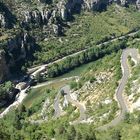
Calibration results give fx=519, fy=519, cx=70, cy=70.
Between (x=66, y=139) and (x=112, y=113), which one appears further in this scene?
(x=112, y=113)

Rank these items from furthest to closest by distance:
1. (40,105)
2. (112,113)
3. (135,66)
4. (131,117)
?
1. (40,105)
2. (135,66)
3. (112,113)
4. (131,117)

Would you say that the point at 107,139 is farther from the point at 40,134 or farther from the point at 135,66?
the point at 135,66

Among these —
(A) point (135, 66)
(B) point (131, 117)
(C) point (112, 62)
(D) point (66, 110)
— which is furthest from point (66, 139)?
(C) point (112, 62)

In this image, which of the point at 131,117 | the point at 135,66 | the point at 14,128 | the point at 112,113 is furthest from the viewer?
the point at 135,66

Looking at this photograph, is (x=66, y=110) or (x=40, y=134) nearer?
(x=40, y=134)

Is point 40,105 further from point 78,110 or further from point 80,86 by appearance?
point 78,110

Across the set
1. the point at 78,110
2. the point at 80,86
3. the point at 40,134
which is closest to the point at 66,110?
the point at 78,110

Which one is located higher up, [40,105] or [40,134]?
[40,134]

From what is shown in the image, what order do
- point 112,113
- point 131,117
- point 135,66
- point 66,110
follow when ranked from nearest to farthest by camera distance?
point 131,117, point 112,113, point 66,110, point 135,66

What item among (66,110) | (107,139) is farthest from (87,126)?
(66,110)

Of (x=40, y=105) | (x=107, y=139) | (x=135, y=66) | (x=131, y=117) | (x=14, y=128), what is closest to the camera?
(x=107, y=139)
